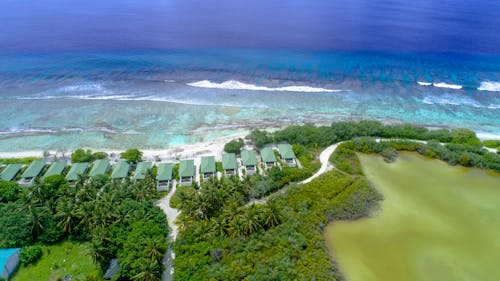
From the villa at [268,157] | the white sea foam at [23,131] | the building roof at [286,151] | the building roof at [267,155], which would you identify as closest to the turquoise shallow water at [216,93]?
the white sea foam at [23,131]

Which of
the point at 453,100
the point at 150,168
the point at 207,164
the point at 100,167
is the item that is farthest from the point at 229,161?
the point at 453,100

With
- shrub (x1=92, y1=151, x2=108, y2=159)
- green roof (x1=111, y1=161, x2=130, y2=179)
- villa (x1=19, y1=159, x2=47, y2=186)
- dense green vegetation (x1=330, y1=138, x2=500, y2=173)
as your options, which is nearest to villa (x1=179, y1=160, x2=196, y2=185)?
green roof (x1=111, y1=161, x2=130, y2=179)

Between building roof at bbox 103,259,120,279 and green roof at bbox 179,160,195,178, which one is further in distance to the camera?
green roof at bbox 179,160,195,178

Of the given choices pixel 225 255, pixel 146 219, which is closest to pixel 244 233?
pixel 225 255

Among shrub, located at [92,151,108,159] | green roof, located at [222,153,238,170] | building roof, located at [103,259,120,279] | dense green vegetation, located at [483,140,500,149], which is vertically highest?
dense green vegetation, located at [483,140,500,149]

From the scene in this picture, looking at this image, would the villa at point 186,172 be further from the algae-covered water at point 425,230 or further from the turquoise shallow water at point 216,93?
the algae-covered water at point 425,230

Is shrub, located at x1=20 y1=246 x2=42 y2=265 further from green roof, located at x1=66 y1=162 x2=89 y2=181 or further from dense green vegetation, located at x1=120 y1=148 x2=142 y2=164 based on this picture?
dense green vegetation, located at x1=120 y1=148 x2=142 y2=164

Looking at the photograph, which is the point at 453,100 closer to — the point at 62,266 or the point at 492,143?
the point at 492,143
